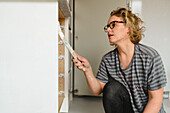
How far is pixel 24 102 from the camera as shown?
75 cm

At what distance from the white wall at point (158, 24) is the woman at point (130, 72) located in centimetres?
103

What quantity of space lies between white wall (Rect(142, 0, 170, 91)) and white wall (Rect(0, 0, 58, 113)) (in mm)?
1506

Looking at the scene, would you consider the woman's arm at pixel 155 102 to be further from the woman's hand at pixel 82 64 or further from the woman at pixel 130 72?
the woman's hand at pixel 82 64

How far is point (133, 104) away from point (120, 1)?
4.59 feet

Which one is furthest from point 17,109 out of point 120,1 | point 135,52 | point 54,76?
point 120,1

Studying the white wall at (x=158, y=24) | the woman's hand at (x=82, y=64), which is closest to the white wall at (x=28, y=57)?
the woman's hand at (x=82, y=64)

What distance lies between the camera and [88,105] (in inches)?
65.3

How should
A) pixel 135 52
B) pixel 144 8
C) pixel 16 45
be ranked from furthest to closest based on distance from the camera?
1. pixel 144 8
2. pixel 135 52
3. pixel 16 45

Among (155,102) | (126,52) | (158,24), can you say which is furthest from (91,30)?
(155,102)

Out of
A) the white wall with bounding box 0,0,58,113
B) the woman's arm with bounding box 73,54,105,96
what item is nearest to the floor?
the woman's arm with bounding box 73,54,105,96

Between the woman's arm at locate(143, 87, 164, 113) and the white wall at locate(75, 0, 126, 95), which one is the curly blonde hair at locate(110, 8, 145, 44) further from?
the white wall at locate(75, 0, 126, 95)

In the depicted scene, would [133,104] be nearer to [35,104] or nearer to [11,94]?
[35,104]

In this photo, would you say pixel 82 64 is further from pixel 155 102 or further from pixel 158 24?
pixel 158 24

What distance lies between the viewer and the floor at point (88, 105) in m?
1.50
